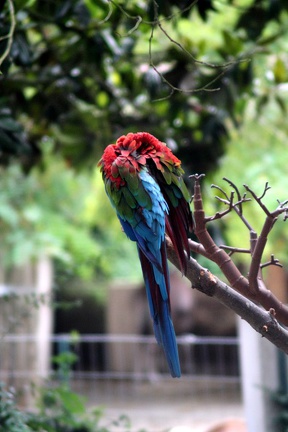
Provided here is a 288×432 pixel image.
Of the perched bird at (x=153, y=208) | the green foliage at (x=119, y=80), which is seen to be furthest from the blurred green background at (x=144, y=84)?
the perched bird at (x=153, y=208)

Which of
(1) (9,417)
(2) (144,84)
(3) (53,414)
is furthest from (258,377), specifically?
(1) (9,417)

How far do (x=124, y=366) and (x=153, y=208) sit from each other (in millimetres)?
5607

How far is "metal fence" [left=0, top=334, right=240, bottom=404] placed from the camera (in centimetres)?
512

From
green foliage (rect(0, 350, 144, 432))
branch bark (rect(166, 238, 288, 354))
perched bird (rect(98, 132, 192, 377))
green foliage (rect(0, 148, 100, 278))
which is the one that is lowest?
green foliage (rect(0, 350, 144, 432))

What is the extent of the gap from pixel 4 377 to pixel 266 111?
130 inches

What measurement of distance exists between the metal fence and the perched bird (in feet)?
10.4

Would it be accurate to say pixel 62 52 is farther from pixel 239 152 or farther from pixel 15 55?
pixel 239 152

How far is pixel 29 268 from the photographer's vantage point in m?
7.15

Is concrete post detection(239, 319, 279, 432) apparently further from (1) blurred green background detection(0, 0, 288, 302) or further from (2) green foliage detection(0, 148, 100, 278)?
(2) green foliage detection(0, 148, 100, 278)

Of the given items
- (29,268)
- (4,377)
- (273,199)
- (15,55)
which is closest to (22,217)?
(29,268)

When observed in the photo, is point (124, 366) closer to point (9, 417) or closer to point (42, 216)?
point (42, 216)

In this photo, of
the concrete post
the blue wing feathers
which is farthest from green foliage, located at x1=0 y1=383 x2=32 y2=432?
the concrete post

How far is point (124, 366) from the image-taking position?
676cm

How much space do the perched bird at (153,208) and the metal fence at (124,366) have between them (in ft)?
10.4
